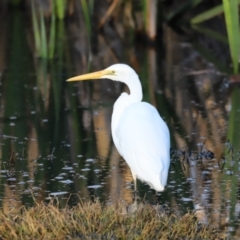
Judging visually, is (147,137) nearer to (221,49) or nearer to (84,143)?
(84,143)

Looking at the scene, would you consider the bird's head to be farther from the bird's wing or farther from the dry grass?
the dry grass

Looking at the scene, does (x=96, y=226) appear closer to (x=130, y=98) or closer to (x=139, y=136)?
(x=139, y=136)

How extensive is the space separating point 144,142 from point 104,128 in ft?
6.79

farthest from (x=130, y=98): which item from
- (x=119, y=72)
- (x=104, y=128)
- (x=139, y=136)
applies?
(x=104, y=128)

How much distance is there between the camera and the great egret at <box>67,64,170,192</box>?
14.1 feet

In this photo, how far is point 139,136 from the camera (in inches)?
183

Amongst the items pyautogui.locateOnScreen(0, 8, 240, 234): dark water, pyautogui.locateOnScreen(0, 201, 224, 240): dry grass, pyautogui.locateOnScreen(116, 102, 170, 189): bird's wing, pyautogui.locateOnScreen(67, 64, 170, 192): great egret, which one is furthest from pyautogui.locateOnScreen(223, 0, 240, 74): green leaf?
pyautogui.locateOnScreen(0, 201, 224, 240): dry grass

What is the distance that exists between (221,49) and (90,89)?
2843mm

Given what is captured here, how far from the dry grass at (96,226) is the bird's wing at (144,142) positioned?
1.58 feet

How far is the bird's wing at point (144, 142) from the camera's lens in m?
4.30

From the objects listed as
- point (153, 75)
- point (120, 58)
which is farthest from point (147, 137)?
point (120, 58)

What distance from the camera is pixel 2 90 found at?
8.12m

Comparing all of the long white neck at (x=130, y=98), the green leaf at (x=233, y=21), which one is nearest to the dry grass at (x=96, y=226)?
the long white neck at (x=130, y=98)

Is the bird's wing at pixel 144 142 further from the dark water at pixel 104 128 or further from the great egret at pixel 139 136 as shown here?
the dark water at pixel 104 128
